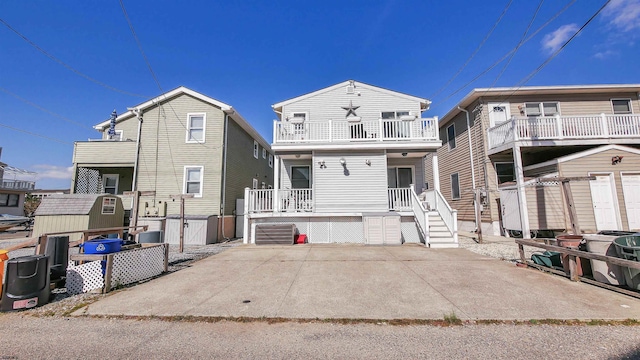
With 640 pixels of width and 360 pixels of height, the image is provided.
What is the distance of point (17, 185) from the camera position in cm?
2666

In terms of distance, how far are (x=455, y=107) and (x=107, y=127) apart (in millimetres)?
20138

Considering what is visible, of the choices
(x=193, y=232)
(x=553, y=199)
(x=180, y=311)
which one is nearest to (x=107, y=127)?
(x=193, y=232)

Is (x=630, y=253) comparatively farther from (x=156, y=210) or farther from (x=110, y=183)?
(x=110, y=183)

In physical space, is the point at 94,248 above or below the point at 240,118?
below

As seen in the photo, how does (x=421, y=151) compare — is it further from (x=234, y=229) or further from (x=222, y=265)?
(x=234, y=229)

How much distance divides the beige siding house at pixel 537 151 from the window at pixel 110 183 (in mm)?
16787

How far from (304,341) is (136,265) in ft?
15.1

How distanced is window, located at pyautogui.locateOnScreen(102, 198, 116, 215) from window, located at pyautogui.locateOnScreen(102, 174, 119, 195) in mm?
2660

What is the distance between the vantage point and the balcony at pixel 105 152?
500 inches

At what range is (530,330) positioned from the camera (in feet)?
10.3

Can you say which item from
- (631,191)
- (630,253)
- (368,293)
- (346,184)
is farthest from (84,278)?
(631,191)

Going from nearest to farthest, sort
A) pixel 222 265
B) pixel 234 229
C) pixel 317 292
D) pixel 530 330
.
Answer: pixel 530 330 → pixel 317 292 → pixel 222 265 → pixel 234 229

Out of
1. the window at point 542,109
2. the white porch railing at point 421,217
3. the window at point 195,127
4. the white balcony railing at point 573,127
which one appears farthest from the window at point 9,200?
the window at point 542,109

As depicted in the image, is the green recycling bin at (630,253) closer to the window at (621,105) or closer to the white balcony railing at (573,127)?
the white balcony railing at (573,127)
